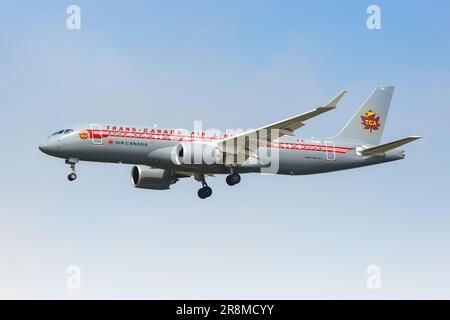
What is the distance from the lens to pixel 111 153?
52875 millimetres

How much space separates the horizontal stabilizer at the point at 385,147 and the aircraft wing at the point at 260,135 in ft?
22.0

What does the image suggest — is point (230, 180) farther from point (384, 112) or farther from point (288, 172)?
point (384, 112)

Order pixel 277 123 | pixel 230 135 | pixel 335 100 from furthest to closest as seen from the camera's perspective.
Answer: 1. pixel 230 135
2. pixel 277 123
3. pixel 335 100

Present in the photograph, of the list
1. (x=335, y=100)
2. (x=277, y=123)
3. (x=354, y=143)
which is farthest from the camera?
(x=354, y=143)

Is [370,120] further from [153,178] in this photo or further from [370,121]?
[153,178]

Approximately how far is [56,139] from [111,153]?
3304 mm

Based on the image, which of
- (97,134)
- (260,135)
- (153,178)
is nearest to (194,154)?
(260,135)

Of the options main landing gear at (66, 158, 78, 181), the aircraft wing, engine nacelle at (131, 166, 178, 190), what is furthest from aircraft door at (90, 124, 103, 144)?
the aircraft wing

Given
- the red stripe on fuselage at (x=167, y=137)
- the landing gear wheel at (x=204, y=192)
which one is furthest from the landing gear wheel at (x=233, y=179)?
the landing gear wheel at (x=204, y=192)

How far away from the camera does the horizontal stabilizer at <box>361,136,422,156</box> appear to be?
5333 centimetres

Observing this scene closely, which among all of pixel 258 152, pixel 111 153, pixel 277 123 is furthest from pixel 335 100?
pixel 111 153

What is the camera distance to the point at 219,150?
179 ft

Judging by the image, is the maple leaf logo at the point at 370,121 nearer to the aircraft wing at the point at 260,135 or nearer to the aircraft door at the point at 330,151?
Answer: the aircraft door at the point at 330,151

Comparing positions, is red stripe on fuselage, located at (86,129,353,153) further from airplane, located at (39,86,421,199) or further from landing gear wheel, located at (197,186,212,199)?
landing gear wheel, located at (197,186,212,199)
